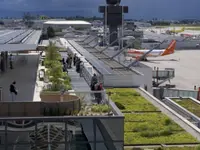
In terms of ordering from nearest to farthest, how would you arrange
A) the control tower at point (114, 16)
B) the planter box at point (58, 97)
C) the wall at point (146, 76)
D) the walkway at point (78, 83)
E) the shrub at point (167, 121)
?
the planter box at point (58, 97) < the walkway at point (78, 83) < the shrub at point (167, 121) < the wall at point (146, 76) < the control tower at point (114, 16)

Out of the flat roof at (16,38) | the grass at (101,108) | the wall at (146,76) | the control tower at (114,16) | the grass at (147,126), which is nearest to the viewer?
the grass at (101,108)

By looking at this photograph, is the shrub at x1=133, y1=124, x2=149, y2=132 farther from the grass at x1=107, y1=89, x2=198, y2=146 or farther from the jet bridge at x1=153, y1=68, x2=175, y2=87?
the jet bridge at x1=153, y1=68, x2=175, y2=87

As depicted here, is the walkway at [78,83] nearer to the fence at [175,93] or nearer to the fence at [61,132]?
the fence at [61,132]

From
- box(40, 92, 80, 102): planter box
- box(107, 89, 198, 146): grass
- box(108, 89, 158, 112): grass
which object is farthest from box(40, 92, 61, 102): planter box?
box(108, 89, 158, 112): grass

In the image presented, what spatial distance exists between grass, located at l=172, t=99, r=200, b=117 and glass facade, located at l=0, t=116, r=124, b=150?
1212 centimetres

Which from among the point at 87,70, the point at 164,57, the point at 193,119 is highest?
the point at 87,70

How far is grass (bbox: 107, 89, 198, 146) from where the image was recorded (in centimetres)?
1924

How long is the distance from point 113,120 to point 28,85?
10.2m

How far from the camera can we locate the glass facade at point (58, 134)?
1350 centimetres

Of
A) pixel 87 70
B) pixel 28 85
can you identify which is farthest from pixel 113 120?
pixel 87 70

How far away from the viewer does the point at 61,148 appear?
13.6m

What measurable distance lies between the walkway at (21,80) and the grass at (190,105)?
814 centimetres

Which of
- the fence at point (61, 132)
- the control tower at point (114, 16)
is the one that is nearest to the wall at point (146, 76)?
the fence at point (61, 132)

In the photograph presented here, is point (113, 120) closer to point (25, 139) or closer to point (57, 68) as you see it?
point (25, 139)
